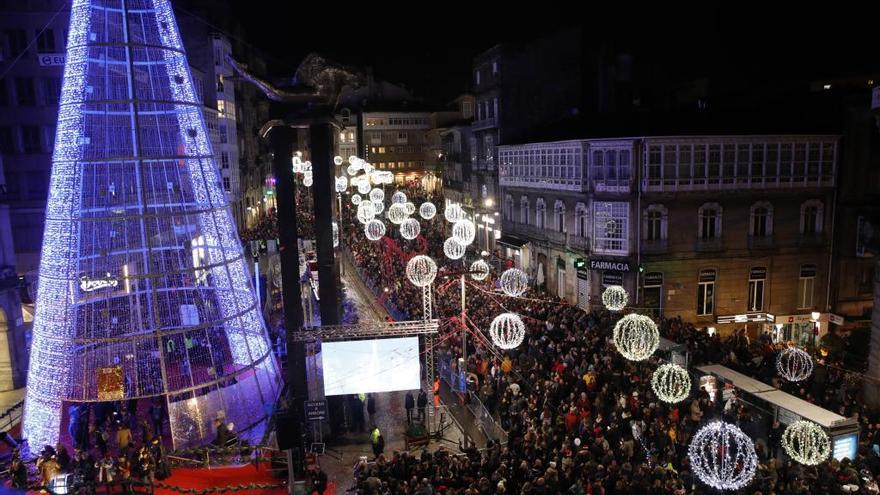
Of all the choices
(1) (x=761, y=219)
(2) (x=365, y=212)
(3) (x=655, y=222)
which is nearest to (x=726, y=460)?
(3) (x=655, y=222)

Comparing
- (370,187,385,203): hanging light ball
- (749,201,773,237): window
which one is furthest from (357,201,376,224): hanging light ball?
(749,201,773,237): window

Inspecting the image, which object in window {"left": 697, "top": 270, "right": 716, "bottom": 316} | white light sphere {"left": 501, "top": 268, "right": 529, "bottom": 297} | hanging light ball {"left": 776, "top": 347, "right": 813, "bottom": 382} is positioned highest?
white light sphere {"left": 501, "top": 268, "right": 529, "bottom": 297}

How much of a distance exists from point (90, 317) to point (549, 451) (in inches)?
504

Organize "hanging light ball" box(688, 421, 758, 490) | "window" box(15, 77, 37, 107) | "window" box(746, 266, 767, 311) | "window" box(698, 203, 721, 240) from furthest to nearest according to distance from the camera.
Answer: "window" box(15, 77, 37, 107), "window" box(746, 266, 767, 311), "window" box(698, 203, 721, 240), "hanging light ball" box(688, 421, 758, 490)

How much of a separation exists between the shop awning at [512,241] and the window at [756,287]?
45.1ft

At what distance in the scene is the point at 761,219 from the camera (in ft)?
104

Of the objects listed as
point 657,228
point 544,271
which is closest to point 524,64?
point 544,271

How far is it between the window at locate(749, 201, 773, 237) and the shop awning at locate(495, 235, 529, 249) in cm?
1371

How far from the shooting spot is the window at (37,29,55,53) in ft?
113

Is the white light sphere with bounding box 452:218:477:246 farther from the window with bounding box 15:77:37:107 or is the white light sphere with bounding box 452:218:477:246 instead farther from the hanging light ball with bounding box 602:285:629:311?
the window with bounding box 15:77:37:107

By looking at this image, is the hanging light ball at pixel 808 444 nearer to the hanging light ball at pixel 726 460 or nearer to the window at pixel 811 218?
the hanging light ball at pixel 726 460

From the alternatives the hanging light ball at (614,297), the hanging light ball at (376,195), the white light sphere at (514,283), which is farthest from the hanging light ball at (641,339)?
the hanging light ball at (376,195)

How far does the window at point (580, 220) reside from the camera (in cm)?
3341

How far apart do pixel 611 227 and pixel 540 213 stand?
7878 mm
